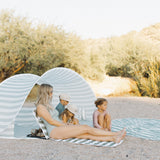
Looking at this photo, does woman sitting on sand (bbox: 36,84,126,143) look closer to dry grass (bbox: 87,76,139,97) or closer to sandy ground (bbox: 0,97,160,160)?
sandy ground (bbox: 0,97,160,160)

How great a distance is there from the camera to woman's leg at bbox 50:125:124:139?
401 centimetres

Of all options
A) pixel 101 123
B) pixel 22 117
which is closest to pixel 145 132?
pixel 101 123

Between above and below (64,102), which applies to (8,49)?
above

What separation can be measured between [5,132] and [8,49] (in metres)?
5.92

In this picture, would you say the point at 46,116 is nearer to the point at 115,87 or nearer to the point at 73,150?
the point at 73,150

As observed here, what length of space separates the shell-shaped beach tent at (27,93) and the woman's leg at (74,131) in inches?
29.1

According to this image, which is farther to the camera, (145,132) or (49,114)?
(145,132)

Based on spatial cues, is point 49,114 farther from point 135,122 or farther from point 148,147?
point 135,122

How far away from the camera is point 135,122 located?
583 centimetres

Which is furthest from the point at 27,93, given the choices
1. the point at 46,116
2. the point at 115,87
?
the point at 115,87

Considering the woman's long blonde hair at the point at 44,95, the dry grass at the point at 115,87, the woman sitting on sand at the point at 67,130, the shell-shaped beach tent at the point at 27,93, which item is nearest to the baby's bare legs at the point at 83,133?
the woman sitting on sand at the point at 67,130

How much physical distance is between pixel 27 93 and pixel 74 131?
1.08 m

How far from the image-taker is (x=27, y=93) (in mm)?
4453

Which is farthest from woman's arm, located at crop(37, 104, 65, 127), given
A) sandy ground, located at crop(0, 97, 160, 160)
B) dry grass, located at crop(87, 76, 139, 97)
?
dry grass, located at crop(87, 76, 139, 97)
